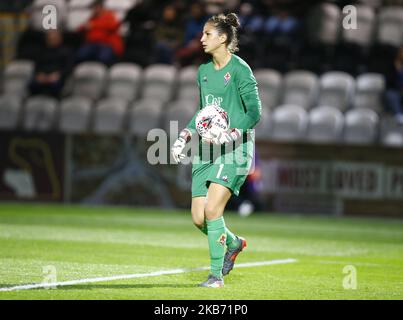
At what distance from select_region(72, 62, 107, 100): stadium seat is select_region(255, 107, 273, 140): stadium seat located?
372 centimetres

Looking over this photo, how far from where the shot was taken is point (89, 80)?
19.3 metres

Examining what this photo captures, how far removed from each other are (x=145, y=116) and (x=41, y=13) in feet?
15.3

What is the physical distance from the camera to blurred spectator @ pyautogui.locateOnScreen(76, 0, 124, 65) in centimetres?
1983

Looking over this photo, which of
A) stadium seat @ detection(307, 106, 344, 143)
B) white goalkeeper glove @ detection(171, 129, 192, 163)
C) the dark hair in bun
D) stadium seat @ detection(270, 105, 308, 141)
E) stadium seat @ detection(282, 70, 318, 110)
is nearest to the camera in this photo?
white goalkeeper glove @ detection(171, 129, 192, 163)

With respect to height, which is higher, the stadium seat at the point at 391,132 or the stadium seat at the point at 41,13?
the stadium seat at the point at 41,13

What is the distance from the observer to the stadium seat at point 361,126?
16734 mm

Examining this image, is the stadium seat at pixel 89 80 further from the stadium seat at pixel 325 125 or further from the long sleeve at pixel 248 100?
the long sleeve at pixel 248 100

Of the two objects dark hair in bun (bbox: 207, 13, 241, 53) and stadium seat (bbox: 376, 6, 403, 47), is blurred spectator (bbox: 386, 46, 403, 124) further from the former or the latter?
dark hair in bun (bbox: 207, 13, 241, 53)

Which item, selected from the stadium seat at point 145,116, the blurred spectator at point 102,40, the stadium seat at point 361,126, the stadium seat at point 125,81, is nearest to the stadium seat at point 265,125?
the stadium seat at point 361,126

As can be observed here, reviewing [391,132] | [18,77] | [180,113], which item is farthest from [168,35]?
[391,132]

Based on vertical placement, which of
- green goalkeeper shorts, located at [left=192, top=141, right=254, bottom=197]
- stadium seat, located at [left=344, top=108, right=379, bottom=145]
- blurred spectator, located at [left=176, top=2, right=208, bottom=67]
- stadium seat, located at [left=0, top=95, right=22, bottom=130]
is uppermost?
blurred spectator, located at [left=176, top=2, right=208, bottom=67]

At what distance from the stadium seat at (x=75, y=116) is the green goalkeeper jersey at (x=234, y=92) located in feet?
35.8

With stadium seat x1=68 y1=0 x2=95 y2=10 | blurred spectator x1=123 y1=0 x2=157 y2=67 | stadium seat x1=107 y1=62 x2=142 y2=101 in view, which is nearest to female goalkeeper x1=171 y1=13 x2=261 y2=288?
stadium seat x1=107 y1=62 x2=142 y2=101
